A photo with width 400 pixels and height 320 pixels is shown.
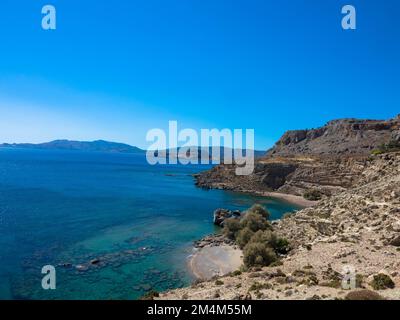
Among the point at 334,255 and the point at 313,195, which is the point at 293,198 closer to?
the point at 313,195

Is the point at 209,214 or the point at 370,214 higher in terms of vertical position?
the point at 370,214

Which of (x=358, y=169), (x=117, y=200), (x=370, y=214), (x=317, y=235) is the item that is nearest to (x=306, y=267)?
(x=317, y=235)

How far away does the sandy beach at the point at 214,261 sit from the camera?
37.8m

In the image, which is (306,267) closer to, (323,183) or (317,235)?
(317,235)

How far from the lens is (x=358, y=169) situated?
9238 cm

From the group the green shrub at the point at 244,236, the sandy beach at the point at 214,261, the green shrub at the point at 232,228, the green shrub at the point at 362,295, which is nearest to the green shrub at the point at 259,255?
the sandy beach at the point at 214,261

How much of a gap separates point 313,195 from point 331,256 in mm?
71146

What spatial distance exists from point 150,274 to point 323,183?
7610cm

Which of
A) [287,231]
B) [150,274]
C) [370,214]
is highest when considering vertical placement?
[370,214]

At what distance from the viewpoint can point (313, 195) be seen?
9688cm
